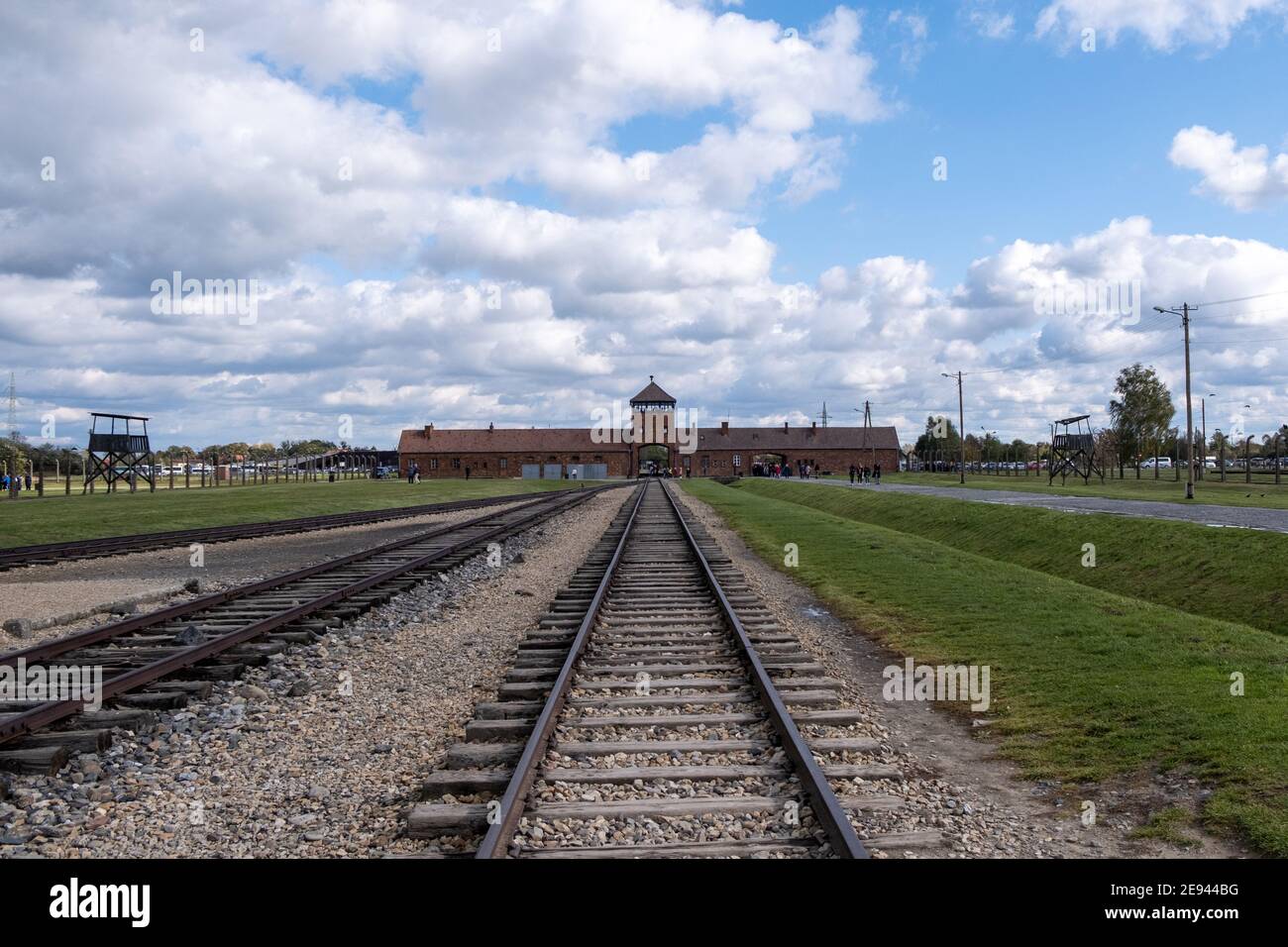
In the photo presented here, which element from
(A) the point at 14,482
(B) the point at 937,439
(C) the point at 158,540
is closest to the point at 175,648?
(C) the point at 158,540

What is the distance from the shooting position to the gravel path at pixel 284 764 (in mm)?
5070

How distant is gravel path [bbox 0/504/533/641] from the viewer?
13.5 m

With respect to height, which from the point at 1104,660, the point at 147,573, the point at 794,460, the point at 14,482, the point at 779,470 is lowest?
the point at 1104,660

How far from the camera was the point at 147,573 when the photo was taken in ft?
57.7

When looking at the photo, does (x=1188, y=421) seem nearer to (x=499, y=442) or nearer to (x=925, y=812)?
(x=925, y=812)

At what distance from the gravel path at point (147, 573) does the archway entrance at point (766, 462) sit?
3755 inches

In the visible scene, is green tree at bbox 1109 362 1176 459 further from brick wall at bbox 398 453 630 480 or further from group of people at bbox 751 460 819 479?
brick wall at bbox 398 453 630 480

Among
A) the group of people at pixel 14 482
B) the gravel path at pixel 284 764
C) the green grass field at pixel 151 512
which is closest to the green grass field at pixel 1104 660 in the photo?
the gravel path at pixel 284 764

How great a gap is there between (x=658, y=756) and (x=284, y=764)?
259 centimetres

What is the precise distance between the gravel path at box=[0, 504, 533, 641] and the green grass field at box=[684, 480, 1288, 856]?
33.8ft

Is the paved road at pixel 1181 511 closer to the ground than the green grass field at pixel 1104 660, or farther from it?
farther from it

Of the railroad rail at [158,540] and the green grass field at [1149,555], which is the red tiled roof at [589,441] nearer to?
the railroad rail at [158,540]

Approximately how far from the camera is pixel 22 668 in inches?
343
